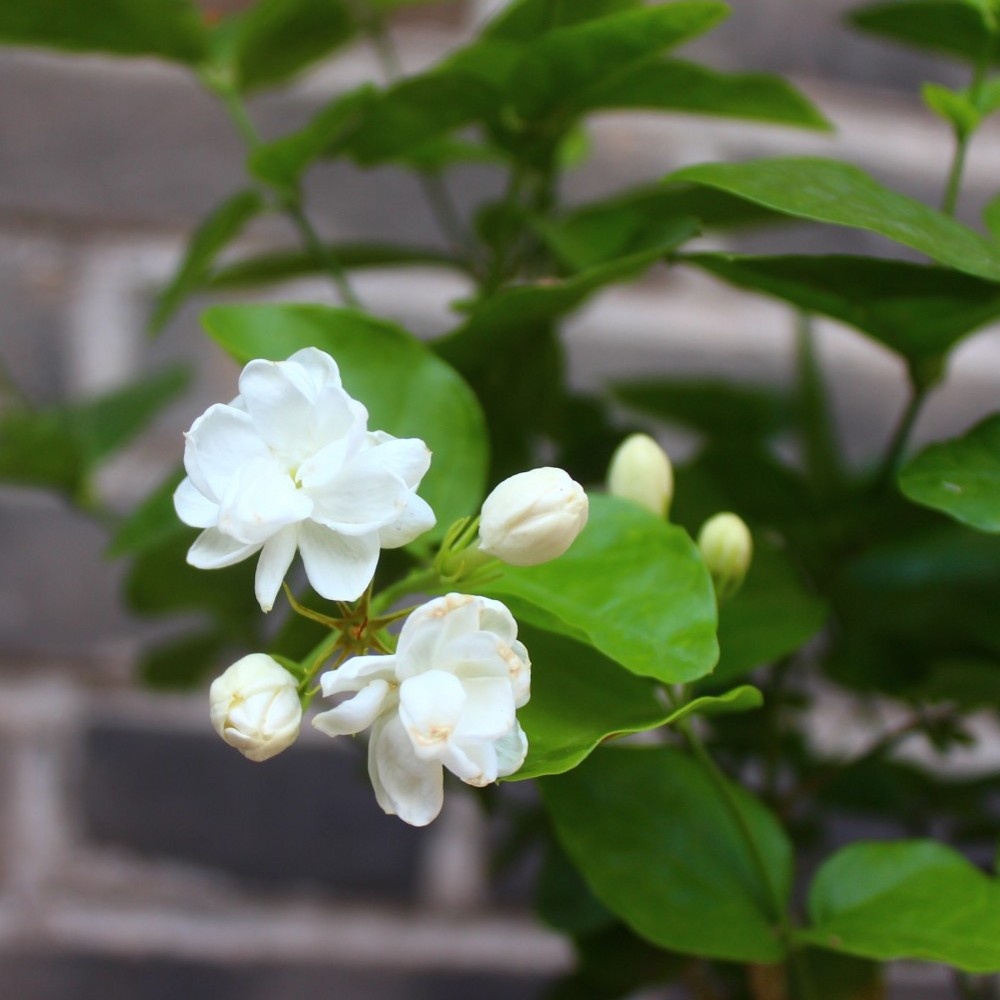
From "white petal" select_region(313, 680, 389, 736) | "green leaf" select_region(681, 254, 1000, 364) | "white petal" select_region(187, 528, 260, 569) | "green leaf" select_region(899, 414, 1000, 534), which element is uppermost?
"green leaf" select_region(681, 254, 1000, 364)

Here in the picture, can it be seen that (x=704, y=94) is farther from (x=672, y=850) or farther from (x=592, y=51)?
(x=672, y=850)

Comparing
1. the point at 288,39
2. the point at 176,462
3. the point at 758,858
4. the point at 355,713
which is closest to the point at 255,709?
the point at 355,713

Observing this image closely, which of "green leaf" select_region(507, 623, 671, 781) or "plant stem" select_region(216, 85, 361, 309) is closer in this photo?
"green leaf" select_region(507, 623, 671, 781)

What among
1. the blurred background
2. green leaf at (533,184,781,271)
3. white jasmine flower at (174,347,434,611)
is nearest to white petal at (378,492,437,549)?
white jasmine flower at (174,347,434,611)

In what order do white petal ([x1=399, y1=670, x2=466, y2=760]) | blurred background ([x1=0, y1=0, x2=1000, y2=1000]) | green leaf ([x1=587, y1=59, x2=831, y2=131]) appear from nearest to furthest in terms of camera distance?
white petal ([x1=399, y1=670, x2=466, y2=760]) < green leaf ([x1=587, y1=59, x2=831, y2=131]) < blurred background ([x1=0, y1=0, x2=1000, y2=1000])

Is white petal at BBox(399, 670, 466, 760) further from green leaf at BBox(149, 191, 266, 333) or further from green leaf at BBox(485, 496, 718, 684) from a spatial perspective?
green leaf at BBox(149, 191, 266, 333)

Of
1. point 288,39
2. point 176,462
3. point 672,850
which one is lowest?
point 176,462

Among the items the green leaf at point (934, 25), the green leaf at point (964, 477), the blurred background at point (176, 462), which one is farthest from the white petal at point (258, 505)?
the blurred background at point (176, 462)
